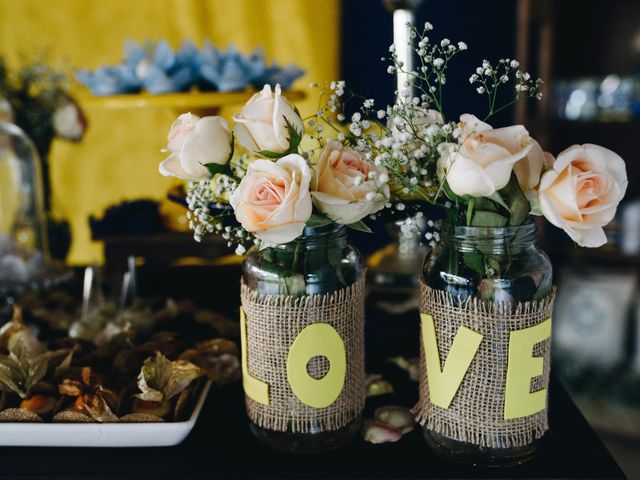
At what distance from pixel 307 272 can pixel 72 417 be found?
11.2 inches

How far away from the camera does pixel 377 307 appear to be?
1009mm

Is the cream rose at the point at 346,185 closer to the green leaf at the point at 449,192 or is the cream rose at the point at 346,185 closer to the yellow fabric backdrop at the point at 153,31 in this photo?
the green leaf at the point at 449,192

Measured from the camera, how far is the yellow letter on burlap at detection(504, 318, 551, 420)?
1.93 ft

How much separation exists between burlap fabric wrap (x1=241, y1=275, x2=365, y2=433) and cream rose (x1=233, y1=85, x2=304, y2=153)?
0.15 m

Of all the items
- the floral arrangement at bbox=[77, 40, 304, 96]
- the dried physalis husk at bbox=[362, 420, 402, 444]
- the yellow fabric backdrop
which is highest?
the yellow fabric backdrop

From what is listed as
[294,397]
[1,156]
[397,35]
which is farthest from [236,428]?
[1,156]

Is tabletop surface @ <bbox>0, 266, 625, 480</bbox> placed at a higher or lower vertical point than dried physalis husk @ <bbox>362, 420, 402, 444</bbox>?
lower

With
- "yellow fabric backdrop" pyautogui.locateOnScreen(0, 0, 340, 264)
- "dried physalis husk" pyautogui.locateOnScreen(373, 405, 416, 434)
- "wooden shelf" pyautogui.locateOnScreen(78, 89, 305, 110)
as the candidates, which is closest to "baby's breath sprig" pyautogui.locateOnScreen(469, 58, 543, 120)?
"dried physalis husk" pyautogui.locateOnScreen(373, 405, 416, 434)

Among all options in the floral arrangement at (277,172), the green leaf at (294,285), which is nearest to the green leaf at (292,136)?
the floral arrangement at (277,172)

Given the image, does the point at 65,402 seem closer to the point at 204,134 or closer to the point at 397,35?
the point at 204,134

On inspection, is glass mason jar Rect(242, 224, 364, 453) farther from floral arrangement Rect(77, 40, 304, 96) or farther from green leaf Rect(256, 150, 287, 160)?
floral arrangement Rect(77, 40, 304, 96)

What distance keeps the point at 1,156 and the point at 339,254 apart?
1.00 metres

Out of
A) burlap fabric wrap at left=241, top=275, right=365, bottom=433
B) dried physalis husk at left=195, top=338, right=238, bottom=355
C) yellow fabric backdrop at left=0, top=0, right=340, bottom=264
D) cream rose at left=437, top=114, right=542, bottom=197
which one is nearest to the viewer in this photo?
cream rose at left=437, top=114, right=542, bottom=197

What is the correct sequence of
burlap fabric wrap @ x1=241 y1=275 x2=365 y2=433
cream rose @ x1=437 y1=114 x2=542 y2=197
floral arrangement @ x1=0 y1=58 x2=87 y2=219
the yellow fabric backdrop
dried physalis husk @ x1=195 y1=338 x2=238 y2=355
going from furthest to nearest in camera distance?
the yellow fabric backdrop, floral arrangement @ x1=0 y1=58 x2=87 y2=219, dried physalis husk @ x1=195 y1=338 x2=238 y2=355, burlap fabric wrap @ x1=241 y1=275 x2=365 y2=433, cream rose @ x1=437 y1=114 x2=542 y2=197
